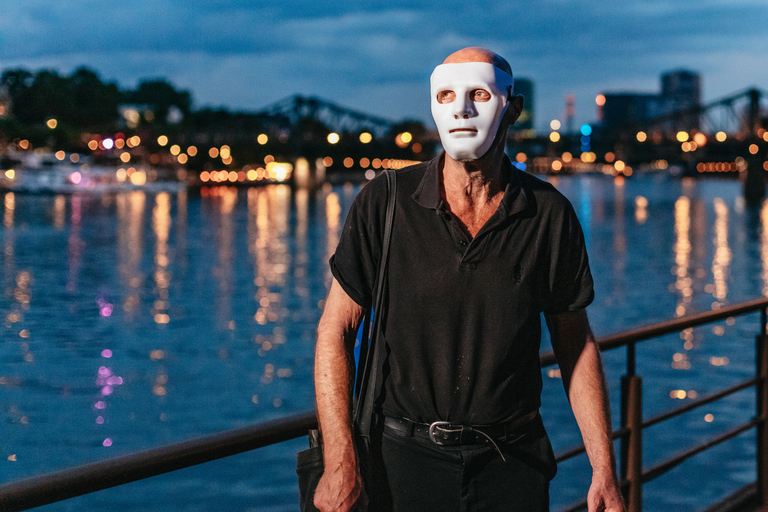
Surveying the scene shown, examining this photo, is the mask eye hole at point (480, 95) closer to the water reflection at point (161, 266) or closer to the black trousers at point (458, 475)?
the black trousers at point (458, 475)

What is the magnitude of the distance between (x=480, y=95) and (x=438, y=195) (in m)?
0.25

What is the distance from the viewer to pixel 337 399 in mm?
2279

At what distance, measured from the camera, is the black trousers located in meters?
2.31

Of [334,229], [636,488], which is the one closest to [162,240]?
[334,229]

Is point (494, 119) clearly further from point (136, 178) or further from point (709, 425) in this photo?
point (136, 178)

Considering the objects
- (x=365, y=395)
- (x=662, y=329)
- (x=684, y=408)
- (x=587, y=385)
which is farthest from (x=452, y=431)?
(x=684, y=408)

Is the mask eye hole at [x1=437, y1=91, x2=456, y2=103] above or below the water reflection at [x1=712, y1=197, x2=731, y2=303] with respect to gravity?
above

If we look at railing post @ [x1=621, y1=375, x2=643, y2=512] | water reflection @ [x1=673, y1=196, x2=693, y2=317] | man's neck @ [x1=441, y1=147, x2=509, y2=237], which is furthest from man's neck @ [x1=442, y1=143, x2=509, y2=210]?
water reflection @ [x1=673, y1=196, x2=693, y2=317]

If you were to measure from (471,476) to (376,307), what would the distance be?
48 cm

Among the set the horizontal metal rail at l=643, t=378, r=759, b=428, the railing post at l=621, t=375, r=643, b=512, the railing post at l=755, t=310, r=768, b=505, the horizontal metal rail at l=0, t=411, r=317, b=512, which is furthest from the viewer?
the railing post at l=755, t=310, r=768, b=505

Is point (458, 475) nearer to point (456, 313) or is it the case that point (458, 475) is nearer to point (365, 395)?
point (365, 395)

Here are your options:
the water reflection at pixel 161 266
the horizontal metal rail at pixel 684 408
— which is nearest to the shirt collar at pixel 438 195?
the horizontal metal rail at pixel 684 408

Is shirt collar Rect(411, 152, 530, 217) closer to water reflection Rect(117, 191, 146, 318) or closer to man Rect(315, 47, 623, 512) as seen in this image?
man Rect(315, 47, 623, 512)

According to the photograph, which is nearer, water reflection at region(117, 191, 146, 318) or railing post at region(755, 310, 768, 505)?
railing post at region(755, 310, 768, 505)
